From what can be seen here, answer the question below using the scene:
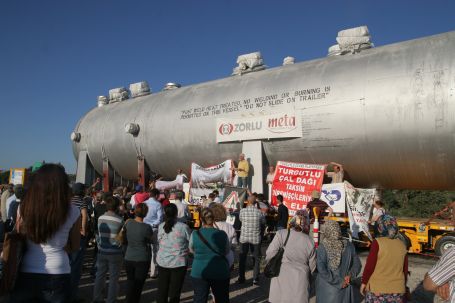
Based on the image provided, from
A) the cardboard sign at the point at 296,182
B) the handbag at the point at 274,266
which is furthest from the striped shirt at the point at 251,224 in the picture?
the cardboard sign at the point at 296,182

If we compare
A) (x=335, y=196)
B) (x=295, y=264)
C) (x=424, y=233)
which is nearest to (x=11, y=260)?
(x=295, y=264)

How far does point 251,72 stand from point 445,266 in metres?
11.2

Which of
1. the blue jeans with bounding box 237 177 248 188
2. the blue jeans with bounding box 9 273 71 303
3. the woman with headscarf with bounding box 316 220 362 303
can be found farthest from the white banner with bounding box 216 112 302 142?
the blue jeans with bounding box 9 273 71 303

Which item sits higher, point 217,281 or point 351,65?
point 351,65

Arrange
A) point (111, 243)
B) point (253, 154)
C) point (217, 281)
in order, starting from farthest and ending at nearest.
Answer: point (253, 154) < point (111, 243) < point (217, 281)

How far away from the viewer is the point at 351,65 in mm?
10516

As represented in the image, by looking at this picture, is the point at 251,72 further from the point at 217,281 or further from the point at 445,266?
the point at 445,266

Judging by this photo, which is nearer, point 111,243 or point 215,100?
point 111,243

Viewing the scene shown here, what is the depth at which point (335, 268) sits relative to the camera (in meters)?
4.24

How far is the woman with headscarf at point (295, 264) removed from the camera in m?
4.30

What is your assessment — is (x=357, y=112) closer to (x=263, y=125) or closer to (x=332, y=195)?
(x=332, y=195)

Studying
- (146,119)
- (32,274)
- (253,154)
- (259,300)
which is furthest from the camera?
(146,119)

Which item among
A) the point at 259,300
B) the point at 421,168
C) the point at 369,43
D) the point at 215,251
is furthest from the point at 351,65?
the point at 215,251

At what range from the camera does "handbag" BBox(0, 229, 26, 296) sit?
2654mm
